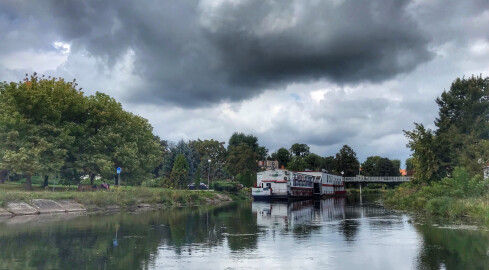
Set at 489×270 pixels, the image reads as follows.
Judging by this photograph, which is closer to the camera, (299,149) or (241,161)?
(241,161)

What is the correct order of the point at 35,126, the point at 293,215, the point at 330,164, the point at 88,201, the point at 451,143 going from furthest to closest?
the point at 330,164 → the point at 451,143 → the point at 35,126 → the point at 88,201 → the point at 293,215

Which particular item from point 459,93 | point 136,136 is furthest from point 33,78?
point 459,93

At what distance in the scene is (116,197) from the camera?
4409 cm

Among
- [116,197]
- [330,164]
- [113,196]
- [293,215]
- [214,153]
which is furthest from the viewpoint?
[330,164]

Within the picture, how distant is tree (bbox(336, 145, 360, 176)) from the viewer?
529 ft

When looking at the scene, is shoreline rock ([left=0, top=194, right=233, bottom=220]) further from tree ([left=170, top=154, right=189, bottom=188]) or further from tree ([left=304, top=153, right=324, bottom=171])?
tree ([left=304, top=153, right=324, bottom=171])

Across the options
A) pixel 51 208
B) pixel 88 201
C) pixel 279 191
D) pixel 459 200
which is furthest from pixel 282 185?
pixel 51 208

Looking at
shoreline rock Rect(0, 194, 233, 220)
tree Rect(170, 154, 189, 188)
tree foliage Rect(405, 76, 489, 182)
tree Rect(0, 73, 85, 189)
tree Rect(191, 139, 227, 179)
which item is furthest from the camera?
tree Rect(191, 139, 227, 179)

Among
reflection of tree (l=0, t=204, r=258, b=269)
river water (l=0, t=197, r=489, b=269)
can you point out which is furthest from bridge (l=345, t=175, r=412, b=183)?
reflection of tree (l=0, t=204, r=258, b=269)

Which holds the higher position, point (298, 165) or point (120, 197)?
point (298, 165)

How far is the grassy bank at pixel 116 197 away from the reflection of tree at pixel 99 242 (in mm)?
10472

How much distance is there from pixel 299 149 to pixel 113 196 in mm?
154922

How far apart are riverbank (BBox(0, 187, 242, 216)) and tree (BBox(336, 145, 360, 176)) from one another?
11245 cm

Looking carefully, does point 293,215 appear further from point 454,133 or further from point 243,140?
point 243,140
